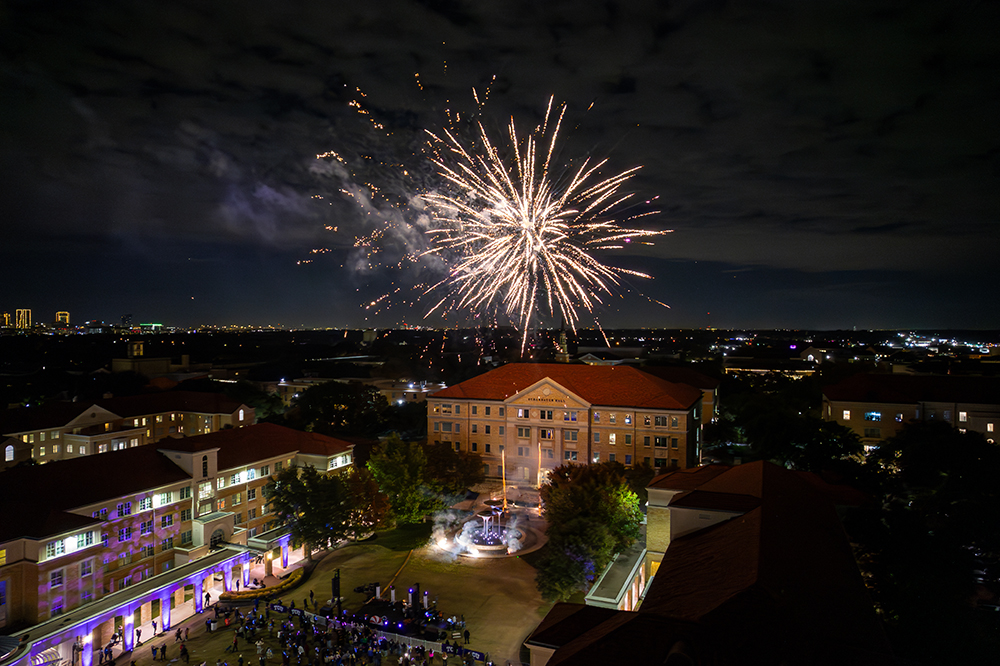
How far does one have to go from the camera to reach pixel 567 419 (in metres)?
52.8

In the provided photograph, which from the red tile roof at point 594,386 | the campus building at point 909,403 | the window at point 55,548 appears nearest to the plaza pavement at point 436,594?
the window at point 55,548

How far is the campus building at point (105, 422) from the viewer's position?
49125 millimetres

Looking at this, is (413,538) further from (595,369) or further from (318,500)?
(595,369)

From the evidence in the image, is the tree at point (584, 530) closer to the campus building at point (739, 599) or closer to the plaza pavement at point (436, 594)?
the campus building at point (739, 599)

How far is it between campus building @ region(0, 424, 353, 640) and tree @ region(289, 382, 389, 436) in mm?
25406

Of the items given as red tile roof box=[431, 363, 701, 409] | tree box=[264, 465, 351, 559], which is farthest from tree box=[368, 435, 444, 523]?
red tile roof box=[431, 363, 701, 409]

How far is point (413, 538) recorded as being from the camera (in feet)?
130

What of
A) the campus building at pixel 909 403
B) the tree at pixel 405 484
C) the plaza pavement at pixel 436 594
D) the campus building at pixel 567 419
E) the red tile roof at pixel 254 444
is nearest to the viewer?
the plaza pavement at pixel 436 594

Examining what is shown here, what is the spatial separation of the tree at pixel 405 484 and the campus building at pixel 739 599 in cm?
1677

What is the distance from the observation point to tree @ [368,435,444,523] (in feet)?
132

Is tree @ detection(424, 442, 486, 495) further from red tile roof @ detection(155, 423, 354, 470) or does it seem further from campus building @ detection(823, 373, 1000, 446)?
campus building @ detection(823, 373, 1000, 446)

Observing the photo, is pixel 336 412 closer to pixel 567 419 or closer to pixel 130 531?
pixel 567 419

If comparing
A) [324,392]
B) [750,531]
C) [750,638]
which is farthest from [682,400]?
[324,392]

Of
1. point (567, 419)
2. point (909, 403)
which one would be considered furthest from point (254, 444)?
point (909, 403)
